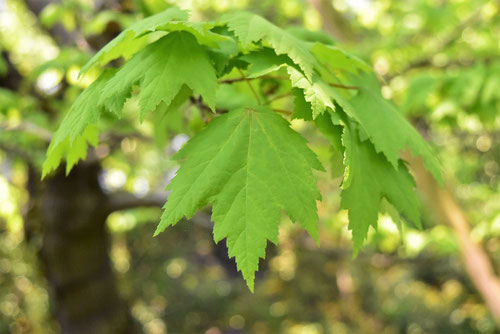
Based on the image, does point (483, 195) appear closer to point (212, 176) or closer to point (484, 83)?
point (484, 83)

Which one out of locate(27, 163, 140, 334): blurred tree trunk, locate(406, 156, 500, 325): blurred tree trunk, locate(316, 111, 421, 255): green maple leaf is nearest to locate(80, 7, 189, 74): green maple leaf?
locate(316, 111, 421, 255): green maple leaf

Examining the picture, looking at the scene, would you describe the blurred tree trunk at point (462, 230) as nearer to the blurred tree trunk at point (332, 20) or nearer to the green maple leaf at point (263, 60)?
the blurred tree trunk at point (332, 20)

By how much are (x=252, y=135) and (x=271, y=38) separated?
217 mm

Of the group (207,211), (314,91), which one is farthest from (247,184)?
(207,211)

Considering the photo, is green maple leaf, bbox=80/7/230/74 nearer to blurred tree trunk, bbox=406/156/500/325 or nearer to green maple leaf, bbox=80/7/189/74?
green maple leaf, bbox=80/7/189/74

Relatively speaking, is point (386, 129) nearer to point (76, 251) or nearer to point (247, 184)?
point (247, 184)

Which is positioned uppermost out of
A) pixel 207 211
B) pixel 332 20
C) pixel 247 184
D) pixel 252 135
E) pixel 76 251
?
pixel 332 20

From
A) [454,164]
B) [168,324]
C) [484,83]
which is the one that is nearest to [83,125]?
[484,83]

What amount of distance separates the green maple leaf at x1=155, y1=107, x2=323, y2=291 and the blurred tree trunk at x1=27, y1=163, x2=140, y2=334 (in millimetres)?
4011

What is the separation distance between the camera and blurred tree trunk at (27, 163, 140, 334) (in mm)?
4543

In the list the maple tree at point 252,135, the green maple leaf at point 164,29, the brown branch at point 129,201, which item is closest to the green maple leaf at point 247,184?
the maple tree at point 252,135

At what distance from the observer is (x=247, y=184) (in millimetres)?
793

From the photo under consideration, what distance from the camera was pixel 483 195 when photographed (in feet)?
12.7

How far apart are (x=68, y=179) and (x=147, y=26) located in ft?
13.7
